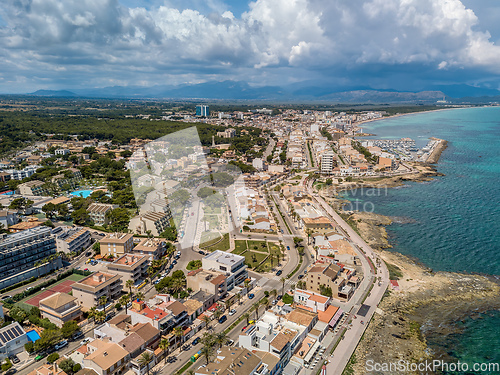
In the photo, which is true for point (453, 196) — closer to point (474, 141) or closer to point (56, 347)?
point (56, 347)

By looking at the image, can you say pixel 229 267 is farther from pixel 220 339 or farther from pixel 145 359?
pixel 145 359

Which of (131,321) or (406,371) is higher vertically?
(131,321)

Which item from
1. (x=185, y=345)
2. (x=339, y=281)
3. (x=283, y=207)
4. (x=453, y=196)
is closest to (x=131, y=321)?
(x=185, y=345)

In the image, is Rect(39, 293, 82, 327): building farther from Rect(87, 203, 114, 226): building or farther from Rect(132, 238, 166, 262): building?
Rect(87, 203, 114, 226): building

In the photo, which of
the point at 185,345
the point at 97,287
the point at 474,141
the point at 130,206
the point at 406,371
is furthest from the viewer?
the point at 474,141

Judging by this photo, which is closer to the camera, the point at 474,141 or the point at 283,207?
the point at 283,207

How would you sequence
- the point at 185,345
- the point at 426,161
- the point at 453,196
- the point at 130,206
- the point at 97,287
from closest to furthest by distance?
1. the point at 185,345
2. the point at 97,287
3. the point at 130,206
4. the point at 453,196
5. the point at 426,161
